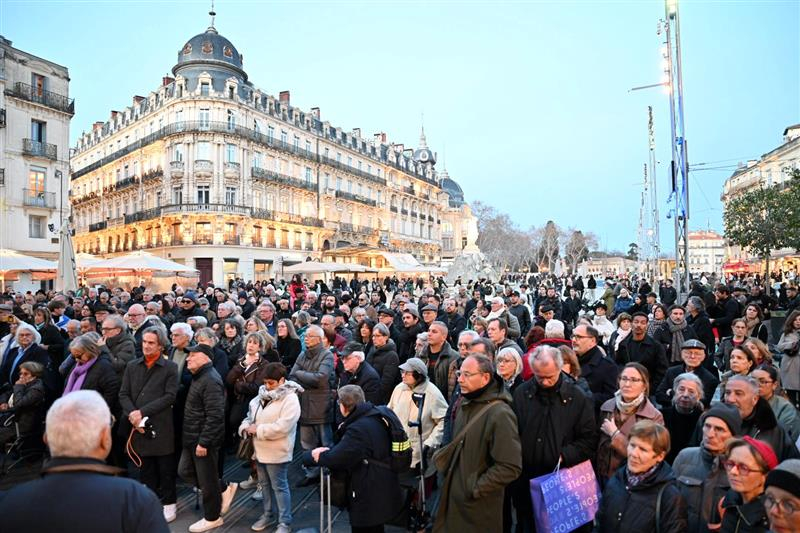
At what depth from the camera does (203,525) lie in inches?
184

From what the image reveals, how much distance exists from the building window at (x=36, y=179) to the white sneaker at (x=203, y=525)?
29.8 m

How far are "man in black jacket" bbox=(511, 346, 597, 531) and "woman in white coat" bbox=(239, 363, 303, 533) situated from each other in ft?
6.96

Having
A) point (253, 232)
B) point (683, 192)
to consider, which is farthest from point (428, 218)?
point (683, 192)

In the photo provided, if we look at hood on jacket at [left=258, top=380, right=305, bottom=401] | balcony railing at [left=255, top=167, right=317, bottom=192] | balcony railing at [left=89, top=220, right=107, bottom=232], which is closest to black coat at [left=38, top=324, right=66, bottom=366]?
hood on jacket at [left=258, top=380, right=305, bottom=401]

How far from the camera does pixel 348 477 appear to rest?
384 centimetres

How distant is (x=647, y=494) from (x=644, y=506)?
71mm

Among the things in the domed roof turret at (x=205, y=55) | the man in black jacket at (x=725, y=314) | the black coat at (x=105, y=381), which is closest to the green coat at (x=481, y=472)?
the black coat at (x=105, y=381)

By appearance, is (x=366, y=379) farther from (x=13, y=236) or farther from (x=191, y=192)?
(x=191, y=192)

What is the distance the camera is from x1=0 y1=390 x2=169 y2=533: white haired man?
189 centimetres

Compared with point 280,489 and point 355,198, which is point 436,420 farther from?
point 355,198

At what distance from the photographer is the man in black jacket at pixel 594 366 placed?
15.7 ft

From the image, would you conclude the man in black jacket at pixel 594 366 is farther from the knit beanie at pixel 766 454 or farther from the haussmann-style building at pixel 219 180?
the haussmann-style building at pixel 219 180

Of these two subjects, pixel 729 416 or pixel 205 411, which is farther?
pixel 205 411

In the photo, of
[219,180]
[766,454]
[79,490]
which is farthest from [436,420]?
[219,180]
